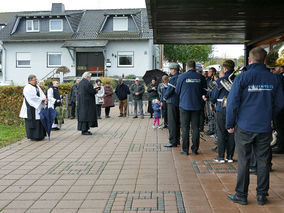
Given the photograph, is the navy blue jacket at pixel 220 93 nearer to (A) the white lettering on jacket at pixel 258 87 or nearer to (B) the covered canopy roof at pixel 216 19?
(B) the covered canopy roof at pixel 216 19

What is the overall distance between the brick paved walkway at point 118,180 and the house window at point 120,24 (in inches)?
1091

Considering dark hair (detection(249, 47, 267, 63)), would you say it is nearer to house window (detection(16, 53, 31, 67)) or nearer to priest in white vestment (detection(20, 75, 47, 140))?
priest in white vestment (detection(20, 75, 47, 140))

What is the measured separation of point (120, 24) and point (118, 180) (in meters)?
31.8

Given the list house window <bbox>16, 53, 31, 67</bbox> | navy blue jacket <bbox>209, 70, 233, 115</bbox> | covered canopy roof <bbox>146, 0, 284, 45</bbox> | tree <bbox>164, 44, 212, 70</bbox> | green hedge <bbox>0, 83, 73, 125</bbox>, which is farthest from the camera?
tree <bbox>164, 44, 212, 70</bbox>

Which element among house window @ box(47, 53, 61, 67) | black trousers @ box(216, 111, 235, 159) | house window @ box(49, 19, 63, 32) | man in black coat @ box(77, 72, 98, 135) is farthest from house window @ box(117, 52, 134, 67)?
black trousers @ box(216, 111, 235, 159)

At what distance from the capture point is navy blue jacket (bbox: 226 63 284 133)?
4926 millimetres

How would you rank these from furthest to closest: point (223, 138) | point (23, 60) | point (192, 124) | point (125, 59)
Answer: point (23, 60)
point (125, 59)
point (192, 124)
point (223, 138)

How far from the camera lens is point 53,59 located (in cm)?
3769

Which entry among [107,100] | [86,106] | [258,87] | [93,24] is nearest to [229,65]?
[258,87]

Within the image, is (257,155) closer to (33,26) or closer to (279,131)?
(279,131)

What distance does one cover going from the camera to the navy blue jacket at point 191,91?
8.30 m

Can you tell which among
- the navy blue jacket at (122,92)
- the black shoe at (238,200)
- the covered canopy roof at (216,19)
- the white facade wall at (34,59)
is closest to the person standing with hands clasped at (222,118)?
the covered canopy roof at (216,19)

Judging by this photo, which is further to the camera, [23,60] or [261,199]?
[23,60]

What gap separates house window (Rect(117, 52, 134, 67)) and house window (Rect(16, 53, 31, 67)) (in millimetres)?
8788
